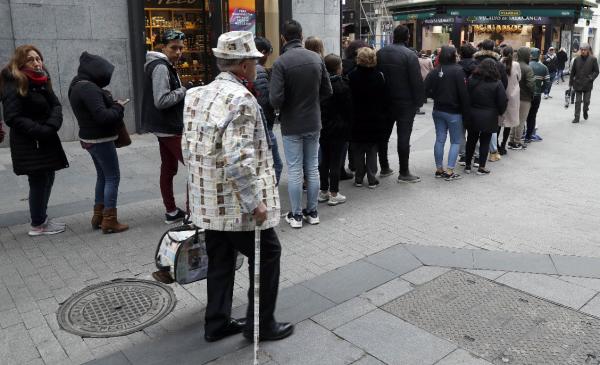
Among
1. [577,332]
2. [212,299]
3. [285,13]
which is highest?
[285,13]

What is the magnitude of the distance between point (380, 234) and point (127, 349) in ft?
9.38

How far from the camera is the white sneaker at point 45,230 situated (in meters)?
5.46

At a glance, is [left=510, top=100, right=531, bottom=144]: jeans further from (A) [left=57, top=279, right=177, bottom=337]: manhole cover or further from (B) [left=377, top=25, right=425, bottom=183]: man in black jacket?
(A) [left=57, top=279, right=177, bottom=337]: manhole cover

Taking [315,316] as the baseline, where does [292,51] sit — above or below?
above

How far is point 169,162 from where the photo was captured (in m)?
5.71

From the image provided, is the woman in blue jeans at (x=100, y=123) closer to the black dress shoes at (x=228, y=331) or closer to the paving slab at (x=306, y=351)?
the black dress shoes at (x=228, y=331)

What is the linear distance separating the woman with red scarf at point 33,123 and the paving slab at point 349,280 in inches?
110

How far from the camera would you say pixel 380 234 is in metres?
5.56

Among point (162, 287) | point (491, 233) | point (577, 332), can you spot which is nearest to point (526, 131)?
point (491, 233)

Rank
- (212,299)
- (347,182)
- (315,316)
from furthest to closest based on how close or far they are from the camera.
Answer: (347,182)
(315,316)
(212,299)

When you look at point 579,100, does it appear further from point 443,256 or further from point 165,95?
point 165,95

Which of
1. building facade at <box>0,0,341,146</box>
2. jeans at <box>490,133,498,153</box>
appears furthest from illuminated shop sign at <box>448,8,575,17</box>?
jeans at <box>490,133,498,153</box>

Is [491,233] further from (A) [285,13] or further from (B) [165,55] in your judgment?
(A) [285,13]

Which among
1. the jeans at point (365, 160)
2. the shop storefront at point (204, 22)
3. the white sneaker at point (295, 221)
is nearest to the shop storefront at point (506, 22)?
the shop storefront at point (204, 22)
